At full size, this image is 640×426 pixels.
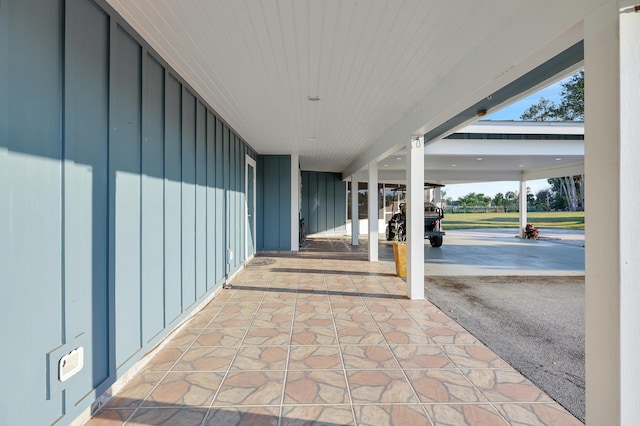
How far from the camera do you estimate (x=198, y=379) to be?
8.44 ft

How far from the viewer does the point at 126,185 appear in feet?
8.23

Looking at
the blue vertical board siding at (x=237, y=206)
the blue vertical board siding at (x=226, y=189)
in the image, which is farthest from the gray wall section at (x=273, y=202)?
the blue vertical board siding at (x=226, y=189)

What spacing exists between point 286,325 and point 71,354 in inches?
86.8

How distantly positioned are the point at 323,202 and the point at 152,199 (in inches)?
462

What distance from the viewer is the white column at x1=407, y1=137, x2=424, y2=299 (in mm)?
4805

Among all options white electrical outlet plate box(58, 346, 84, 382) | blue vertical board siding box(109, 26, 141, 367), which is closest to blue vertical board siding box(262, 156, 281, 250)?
blue vertical board siding box(109, 26, 141, 367)

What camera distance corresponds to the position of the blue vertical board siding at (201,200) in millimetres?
4176

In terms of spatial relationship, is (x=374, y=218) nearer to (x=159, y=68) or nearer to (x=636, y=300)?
(x=159, y=68)

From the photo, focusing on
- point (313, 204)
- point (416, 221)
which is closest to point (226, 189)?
point (416, 221)

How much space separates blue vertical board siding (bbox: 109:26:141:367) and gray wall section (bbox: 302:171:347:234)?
11.7 meters

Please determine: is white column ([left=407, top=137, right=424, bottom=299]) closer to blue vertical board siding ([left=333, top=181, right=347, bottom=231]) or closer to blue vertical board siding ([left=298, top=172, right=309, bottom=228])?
blue vertical board siding ([left=298, top=172, right=309, bottom=228])

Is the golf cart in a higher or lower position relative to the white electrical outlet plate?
higher

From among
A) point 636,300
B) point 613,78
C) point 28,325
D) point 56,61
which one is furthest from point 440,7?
point 28,325

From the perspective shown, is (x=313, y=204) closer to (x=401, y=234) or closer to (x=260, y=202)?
(x=401, y=234)
